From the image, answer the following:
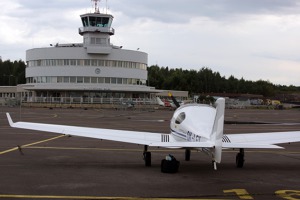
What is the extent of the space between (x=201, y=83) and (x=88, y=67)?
262ft

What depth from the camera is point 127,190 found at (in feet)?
31.4

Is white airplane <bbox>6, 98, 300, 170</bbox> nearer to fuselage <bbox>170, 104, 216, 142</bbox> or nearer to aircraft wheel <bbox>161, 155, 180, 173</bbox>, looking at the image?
fuselage <bbox>170, 104, 216, 142</bbox>

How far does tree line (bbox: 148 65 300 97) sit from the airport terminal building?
62.0 metres

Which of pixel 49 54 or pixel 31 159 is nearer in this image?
pixel 31 159

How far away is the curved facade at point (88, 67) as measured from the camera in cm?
8850

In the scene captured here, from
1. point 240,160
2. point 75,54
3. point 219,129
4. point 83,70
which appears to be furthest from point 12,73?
point 219,129

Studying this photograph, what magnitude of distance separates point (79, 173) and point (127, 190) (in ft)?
8.69

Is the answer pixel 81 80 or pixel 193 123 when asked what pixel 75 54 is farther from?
pixel 193 123

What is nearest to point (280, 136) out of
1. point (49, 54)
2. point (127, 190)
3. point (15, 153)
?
point (127, 190)

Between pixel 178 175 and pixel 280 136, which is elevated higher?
pixel 280 136

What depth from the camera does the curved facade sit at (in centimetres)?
8850

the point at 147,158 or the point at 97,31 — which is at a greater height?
the point at 97,31

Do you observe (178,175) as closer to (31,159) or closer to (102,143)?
(31,159)

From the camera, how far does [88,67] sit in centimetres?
8950
